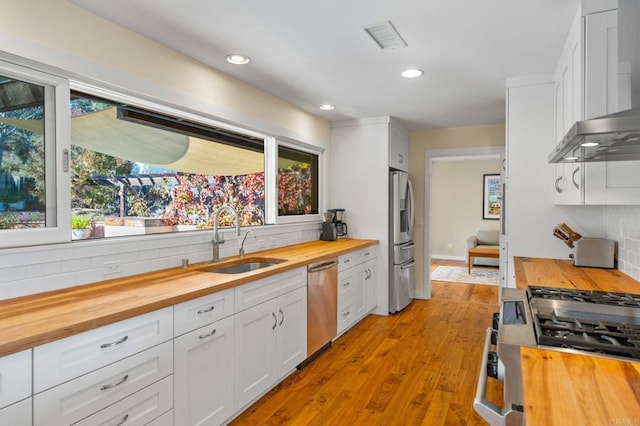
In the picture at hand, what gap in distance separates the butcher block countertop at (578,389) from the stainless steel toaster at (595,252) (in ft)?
6.14

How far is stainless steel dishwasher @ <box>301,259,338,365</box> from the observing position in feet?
10.3

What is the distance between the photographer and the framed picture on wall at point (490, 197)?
8.48 meters

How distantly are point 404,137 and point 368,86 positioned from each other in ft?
6.28

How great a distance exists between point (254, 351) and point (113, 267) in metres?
0.96

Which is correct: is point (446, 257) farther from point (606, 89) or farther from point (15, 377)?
point (15, 377)

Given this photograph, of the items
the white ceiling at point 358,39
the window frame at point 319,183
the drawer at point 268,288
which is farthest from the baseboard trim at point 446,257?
the drawer at point 268,288

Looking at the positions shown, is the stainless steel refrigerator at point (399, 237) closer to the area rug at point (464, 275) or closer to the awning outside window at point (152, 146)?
the awning outside window at point (152, 146)

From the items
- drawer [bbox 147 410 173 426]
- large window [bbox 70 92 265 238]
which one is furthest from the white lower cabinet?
large window [bbox 70 92 265 238]

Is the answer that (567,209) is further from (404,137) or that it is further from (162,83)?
(162,83)

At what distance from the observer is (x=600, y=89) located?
6.27 feet

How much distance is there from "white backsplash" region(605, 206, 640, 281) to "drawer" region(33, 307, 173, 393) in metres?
2.54

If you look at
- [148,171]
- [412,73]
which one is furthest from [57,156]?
[412,73]

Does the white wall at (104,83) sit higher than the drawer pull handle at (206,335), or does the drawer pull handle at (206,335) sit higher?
the white wall at (104,83)

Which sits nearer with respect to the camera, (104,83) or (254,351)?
(104,83)
